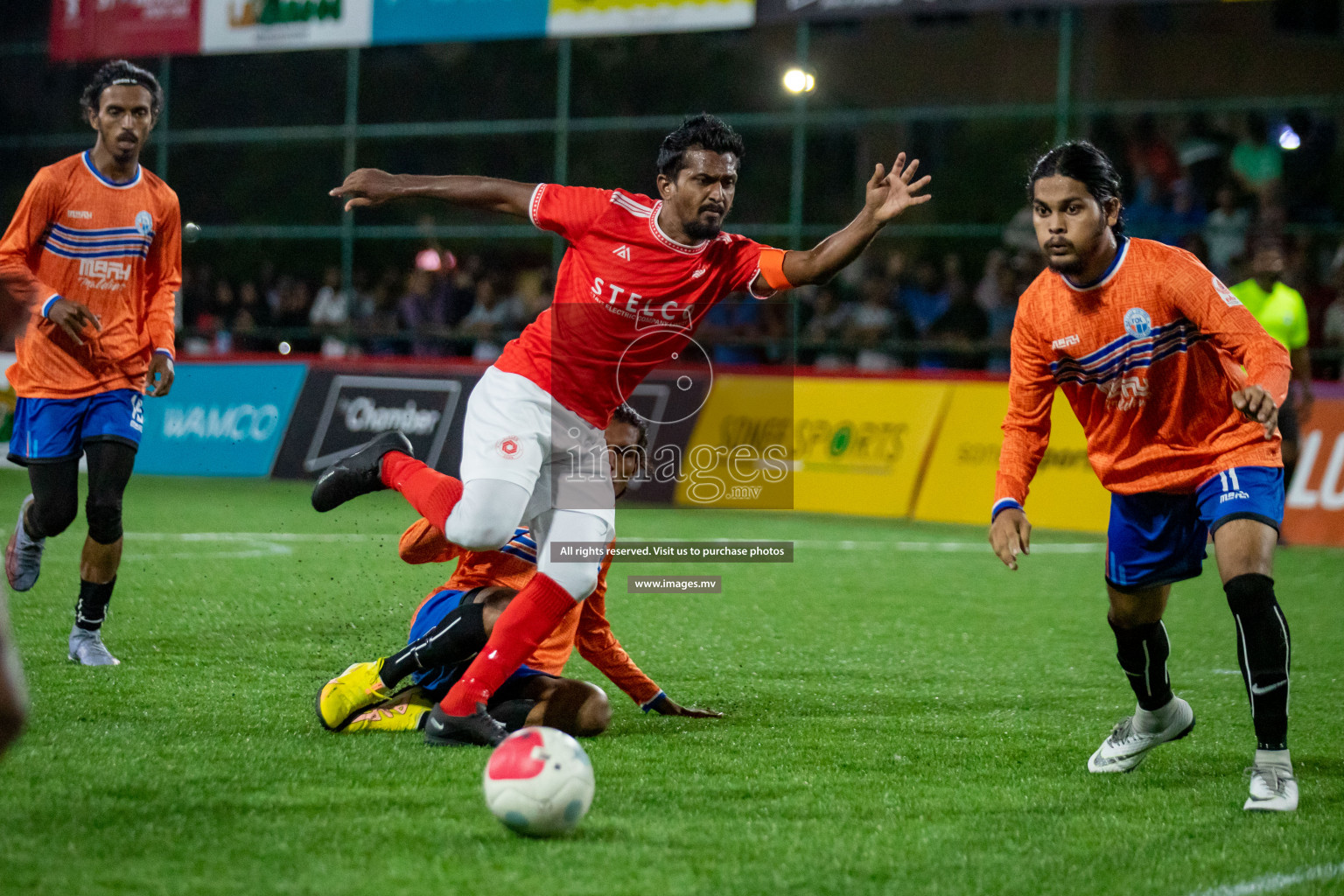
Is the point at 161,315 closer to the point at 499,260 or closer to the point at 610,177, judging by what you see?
the point at 499,260

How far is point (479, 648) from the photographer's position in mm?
5203

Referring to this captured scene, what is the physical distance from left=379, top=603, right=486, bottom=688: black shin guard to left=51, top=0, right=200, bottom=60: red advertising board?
1495 cm

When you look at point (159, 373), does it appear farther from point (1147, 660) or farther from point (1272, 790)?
point (1272, 790)

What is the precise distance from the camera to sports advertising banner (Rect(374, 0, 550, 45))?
1650cm

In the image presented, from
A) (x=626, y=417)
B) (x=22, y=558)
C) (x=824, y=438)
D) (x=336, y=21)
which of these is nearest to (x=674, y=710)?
(x=626, y=417)

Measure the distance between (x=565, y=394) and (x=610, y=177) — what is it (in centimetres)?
2925

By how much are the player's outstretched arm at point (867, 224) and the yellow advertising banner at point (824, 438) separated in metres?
8.50

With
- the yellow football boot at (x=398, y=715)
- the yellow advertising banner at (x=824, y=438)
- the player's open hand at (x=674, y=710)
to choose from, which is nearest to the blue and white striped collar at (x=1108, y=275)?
the player's open hand at (x=674, y=710)

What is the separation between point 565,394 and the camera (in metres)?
5.16

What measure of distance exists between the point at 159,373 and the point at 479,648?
2.25 metres

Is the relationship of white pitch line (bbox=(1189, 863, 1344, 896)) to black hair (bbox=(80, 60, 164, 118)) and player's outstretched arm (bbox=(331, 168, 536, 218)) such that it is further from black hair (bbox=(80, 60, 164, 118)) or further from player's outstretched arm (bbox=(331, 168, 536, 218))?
black hair (bbox=(80, 60, 164, 118))

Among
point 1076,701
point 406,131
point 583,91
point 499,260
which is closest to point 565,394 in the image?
point 1076,701

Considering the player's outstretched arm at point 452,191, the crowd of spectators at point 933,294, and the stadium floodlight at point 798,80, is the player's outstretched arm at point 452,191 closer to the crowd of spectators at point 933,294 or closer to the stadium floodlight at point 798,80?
the crowd of spectators at point 933,294

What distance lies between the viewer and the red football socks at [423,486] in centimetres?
513
